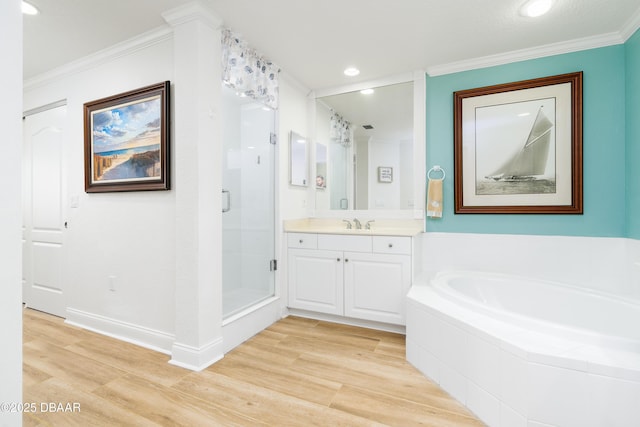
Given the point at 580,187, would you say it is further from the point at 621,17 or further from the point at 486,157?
the point at 621,17

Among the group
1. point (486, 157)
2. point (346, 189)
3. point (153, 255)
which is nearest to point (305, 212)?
point (346, 189)

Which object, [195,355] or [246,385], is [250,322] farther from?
[246,385]

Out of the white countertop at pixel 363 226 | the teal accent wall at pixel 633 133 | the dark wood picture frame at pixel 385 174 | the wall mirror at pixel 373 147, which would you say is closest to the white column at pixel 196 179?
the white countertop at pixel 363 226

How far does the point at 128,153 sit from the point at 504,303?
123 inches

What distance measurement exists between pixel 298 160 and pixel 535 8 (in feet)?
6.97

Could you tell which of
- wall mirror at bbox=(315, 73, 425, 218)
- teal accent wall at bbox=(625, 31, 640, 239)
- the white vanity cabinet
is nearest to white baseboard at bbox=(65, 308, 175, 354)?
the white vanity cabinet

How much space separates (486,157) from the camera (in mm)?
2605

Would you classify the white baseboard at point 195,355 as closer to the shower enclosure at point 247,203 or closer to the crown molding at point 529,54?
the shower enclosure at point 247,203

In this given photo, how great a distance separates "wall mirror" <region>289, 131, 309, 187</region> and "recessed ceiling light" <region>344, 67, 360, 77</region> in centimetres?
75

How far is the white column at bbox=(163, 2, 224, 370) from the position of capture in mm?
1941

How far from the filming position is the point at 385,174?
304cm

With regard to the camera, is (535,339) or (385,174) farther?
(385,174)

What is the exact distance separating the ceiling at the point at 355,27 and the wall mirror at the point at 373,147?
413mm

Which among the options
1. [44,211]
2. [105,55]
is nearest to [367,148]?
[105,55]
